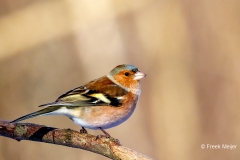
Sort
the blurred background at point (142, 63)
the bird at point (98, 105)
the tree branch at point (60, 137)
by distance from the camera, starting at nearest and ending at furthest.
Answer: the tree branch at point (60, 137), the bird at point (98, 105), the blurred background at point (142, 63)

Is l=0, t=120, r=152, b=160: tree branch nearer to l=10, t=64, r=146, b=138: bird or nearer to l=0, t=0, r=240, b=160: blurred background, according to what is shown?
l=10, t=64, r=146, b=138: bird

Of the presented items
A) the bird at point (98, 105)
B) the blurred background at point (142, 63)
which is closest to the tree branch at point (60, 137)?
the bird at point (98, 105)

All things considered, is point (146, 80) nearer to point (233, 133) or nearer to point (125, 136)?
point (125, 136)

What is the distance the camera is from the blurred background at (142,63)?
17.3 ft

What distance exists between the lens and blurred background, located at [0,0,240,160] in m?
5.27

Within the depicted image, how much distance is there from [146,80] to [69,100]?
2.79m

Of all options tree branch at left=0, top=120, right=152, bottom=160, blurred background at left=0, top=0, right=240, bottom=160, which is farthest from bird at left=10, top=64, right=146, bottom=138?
blurred background at left=0, top=0, right=240, bottom=160

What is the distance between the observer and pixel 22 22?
5.48 m

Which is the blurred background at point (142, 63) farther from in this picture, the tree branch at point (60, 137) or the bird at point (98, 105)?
the tree branch at point (60, 137)

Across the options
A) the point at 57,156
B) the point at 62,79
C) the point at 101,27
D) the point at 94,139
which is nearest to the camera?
the point at 94,139

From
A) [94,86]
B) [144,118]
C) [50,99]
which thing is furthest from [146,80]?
[94,86]

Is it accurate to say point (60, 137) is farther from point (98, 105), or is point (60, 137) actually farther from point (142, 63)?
point (142, 63)

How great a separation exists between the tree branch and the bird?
0.49 ft

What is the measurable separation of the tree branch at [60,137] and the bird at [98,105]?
0.15 meters
